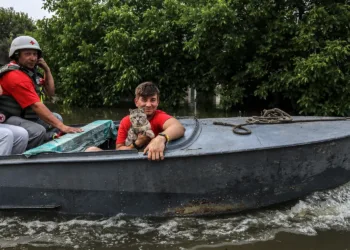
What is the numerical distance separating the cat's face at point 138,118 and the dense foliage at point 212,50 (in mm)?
5152

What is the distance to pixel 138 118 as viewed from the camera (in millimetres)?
3590

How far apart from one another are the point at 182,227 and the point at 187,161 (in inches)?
25.6

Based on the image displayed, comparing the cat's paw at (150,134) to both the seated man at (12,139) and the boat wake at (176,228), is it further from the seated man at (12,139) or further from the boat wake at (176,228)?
the seated man at (12,139)

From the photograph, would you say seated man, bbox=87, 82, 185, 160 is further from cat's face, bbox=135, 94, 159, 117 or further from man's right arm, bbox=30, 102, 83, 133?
man's right arm, bbox=30, 102, 83, 133

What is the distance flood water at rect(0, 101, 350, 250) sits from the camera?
10.8ft

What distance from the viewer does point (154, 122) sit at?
12.5ft

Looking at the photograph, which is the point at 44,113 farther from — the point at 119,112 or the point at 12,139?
the point at 119,112

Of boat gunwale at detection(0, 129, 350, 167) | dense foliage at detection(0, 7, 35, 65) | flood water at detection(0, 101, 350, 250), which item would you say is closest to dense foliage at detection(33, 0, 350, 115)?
flood water at detection(0, 101, 350, 250)

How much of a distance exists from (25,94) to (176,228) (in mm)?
2063

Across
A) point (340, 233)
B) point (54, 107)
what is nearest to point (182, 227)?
point (340, 233)

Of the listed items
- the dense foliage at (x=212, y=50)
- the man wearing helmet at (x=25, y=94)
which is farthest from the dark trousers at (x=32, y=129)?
the dense foliage at (x=212, y=50)

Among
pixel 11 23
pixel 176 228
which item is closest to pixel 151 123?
pixel 176 228

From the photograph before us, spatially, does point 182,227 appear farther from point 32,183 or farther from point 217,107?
point 217,107

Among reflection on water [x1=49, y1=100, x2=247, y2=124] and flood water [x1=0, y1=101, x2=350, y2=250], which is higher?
reflection on water [x1=49, y1=100, x2=247, y2=124]
